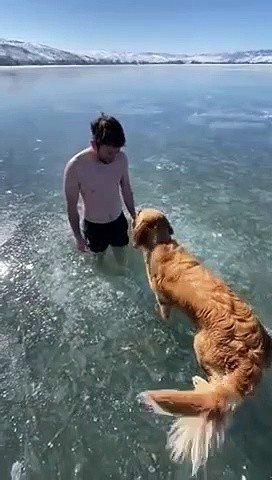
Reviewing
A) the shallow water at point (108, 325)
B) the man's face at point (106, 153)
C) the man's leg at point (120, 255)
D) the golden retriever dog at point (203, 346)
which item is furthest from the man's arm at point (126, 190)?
the shallow water at point (108, 325)

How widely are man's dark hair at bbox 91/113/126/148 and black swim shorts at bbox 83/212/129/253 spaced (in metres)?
1.12

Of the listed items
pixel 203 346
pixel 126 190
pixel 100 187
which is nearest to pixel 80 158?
pixel 100 187

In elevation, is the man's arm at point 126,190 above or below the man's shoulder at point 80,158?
below

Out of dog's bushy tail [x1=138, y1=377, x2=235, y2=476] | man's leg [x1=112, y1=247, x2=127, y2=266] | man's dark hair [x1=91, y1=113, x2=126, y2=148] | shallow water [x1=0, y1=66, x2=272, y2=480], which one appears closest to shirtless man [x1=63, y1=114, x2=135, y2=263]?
man's dark hair [x1=91, y1=113, x2=126, y2=148]

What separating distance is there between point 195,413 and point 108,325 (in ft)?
6.78

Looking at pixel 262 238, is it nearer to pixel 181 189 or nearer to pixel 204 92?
pixel 181 189

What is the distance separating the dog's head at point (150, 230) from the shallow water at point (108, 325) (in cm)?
79

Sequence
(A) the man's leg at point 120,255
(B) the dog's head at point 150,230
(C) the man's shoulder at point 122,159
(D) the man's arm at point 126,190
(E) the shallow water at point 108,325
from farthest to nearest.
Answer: (A) the man's leg at point 120,255
(D) the man's arm at point 126,190
(C) the man's shoulder at point 122,159
(B) the dog's head at point 150,230
(E) the shallow water at point 108,325

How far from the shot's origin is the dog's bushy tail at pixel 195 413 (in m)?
2.40

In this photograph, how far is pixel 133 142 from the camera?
12.4 metres

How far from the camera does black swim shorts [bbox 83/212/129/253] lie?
187 inches

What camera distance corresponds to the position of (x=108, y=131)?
12.3 ft

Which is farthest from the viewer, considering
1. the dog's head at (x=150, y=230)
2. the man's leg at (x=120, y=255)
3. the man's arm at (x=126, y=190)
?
the man's leg at (x=120, y=255)

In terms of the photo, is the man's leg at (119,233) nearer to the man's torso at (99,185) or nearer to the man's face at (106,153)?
the man's torso at (99,185)
